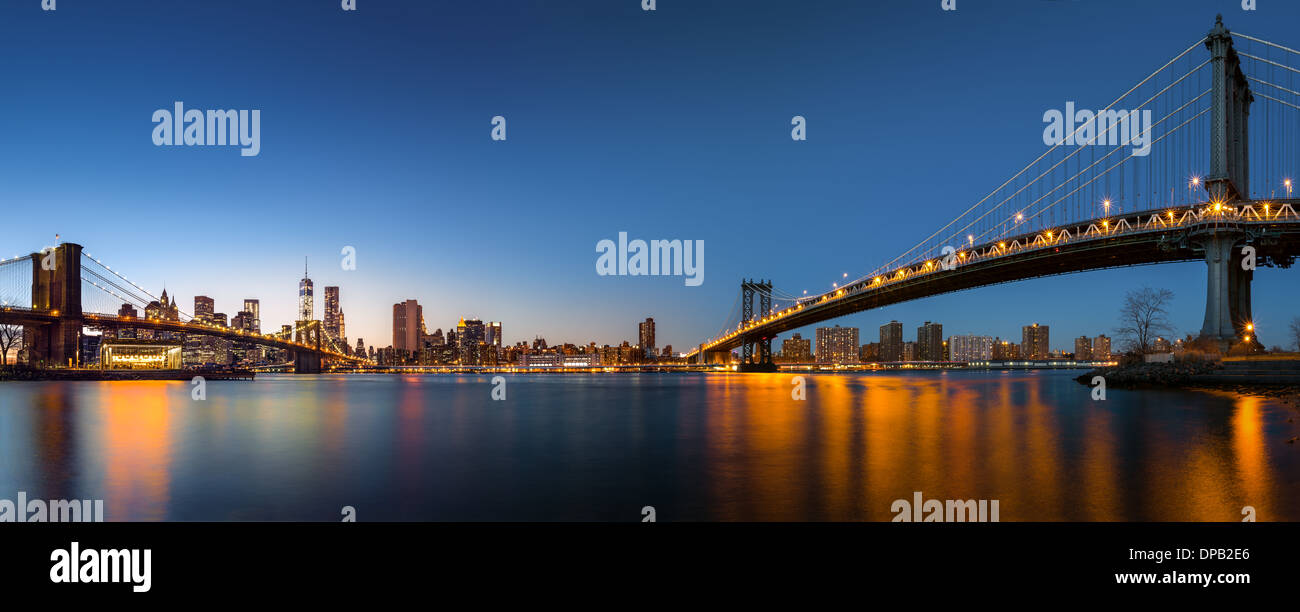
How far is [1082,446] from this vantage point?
1717cm

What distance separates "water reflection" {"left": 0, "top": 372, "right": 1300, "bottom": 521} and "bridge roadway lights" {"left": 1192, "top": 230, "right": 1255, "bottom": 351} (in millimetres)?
8284

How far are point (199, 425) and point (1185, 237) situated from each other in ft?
161

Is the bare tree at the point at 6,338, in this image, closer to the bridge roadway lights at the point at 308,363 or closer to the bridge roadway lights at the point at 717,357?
the bridge roadway lights at the point at 308,363

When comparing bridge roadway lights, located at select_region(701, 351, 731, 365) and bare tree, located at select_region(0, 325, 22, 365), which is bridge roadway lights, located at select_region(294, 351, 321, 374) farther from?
bridge roadway lights, located at select_region(701, 351, 731, 365)

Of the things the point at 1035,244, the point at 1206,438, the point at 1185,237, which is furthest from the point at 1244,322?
the point at 1206,438

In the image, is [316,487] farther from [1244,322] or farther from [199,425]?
[1244,322]

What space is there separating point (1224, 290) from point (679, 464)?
34876 millimetres

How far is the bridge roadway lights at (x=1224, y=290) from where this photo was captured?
34156 millimetres

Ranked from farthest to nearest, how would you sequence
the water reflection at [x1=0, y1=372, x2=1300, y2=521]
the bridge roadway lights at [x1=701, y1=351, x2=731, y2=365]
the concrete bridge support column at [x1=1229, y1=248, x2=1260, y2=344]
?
the bridge roadway lights at [x1=701, y1=351, x2=731, y2=365] < the concrete bridge support column at [x1=1229, y1=248, x2=1260, y2=344] < the water reflection at [x1=0, y1=372, x2=1300, y2=521]

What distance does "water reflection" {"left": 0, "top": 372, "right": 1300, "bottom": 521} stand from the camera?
11062mm

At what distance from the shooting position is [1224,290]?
34438mm

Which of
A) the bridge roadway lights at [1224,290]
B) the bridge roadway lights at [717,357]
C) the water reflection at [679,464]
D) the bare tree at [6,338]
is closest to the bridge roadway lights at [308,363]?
the bare tree at [6,338]

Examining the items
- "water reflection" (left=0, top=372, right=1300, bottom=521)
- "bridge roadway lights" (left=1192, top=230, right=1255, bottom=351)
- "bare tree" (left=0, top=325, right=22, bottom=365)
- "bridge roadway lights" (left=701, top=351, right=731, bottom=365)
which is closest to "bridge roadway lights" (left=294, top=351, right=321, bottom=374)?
"bare tree" (left=0, top=325, right=22, bottom=365)
